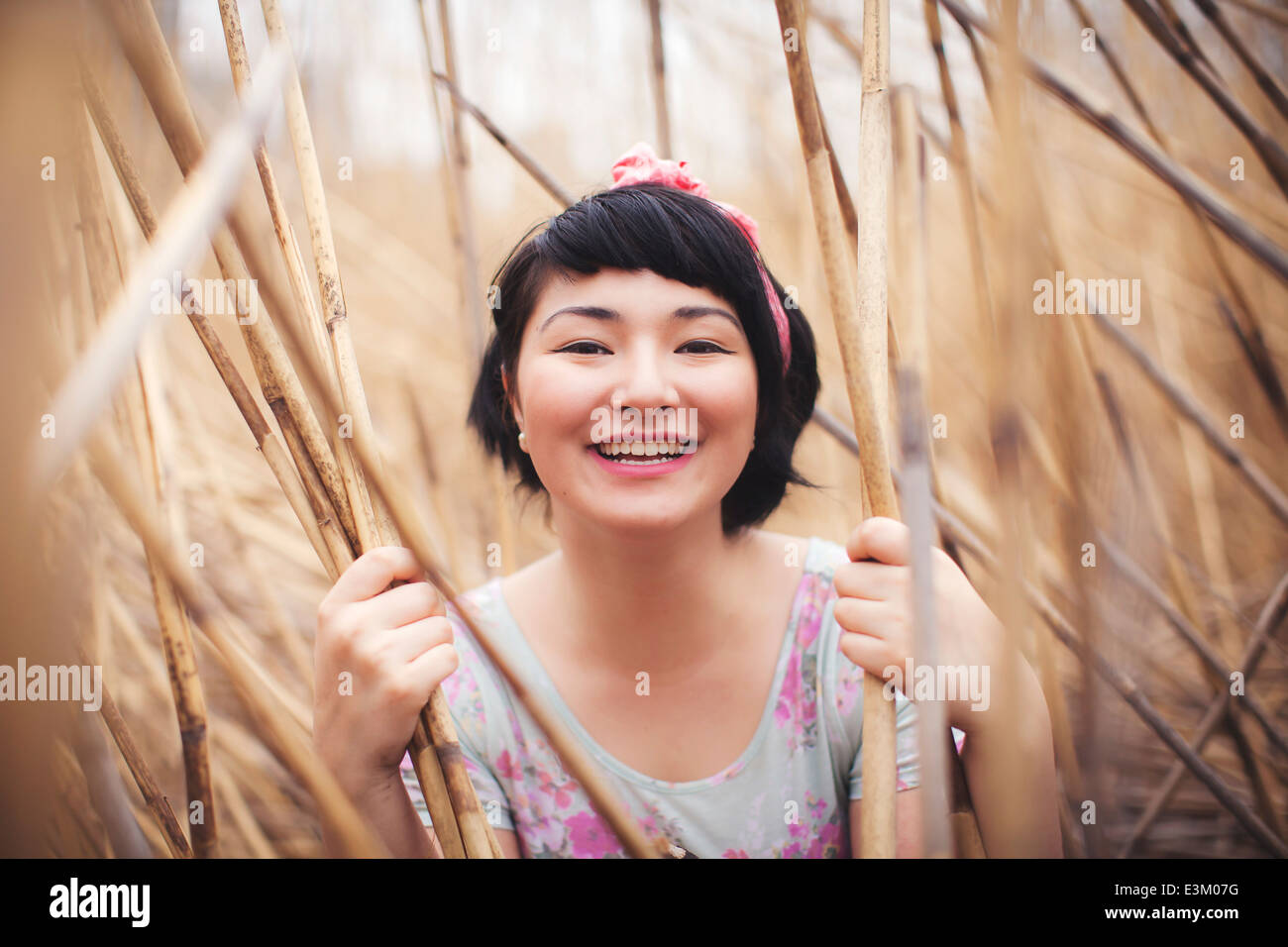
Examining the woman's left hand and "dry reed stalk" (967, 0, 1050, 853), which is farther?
the woman's left hand

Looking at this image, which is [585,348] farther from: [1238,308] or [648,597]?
[1238,308]

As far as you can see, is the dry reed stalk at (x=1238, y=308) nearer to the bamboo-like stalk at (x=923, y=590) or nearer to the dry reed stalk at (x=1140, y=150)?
the dry reed stalk at (x=1140, y=150)

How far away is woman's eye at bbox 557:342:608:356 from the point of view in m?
0.73

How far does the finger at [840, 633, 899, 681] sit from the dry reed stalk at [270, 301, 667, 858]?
20 centimetres

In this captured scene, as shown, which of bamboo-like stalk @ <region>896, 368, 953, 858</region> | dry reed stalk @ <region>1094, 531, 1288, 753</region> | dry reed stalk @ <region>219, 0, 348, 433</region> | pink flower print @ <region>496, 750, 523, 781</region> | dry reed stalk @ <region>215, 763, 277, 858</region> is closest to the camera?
bamboo-like stalk @ <region>896, 368, 953, 858</region>

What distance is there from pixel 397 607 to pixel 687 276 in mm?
380

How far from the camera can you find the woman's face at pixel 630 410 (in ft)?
2.31

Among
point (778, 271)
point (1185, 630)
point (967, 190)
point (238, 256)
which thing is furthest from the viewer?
point (778, 271)

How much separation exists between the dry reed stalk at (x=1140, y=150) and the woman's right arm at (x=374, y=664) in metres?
0.65

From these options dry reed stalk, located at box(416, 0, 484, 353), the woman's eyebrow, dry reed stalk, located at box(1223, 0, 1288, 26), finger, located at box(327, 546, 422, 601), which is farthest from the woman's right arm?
dry reed stalk, located at box(1223, 0, 1288, 26)

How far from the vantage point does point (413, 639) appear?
2.06ft
